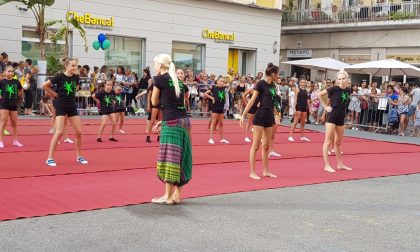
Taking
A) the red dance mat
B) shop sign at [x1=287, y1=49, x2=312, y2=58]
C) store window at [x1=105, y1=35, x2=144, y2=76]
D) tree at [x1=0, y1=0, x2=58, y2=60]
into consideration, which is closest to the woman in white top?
store window at [x1=105, y1=35, x2=144, y2=76]

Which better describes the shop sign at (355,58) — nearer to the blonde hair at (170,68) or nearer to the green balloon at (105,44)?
the green balloon at (105,44)

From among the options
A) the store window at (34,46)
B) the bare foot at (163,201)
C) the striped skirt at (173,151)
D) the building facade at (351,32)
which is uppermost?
the building facade at (351,32)

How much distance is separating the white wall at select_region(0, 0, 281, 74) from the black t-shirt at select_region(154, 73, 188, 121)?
15233 millimetres

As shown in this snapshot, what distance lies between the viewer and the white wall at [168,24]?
20.8 m

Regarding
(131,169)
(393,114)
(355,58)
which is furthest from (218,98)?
(355,58)

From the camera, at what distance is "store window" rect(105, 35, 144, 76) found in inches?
952

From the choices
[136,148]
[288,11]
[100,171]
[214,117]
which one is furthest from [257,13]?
[100,171]

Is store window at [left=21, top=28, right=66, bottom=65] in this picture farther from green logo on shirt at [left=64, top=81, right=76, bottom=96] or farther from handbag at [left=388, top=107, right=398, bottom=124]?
handbag at [left=388, top=107, right=398, bottom=124]

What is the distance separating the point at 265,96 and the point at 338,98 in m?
1.93

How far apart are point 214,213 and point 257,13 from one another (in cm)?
2440

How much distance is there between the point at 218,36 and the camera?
27938mm

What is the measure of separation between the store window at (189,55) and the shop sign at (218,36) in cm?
61

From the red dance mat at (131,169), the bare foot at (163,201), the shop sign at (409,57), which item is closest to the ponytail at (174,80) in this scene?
the bare foot at (163,201)

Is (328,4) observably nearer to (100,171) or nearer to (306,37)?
(306,37)
